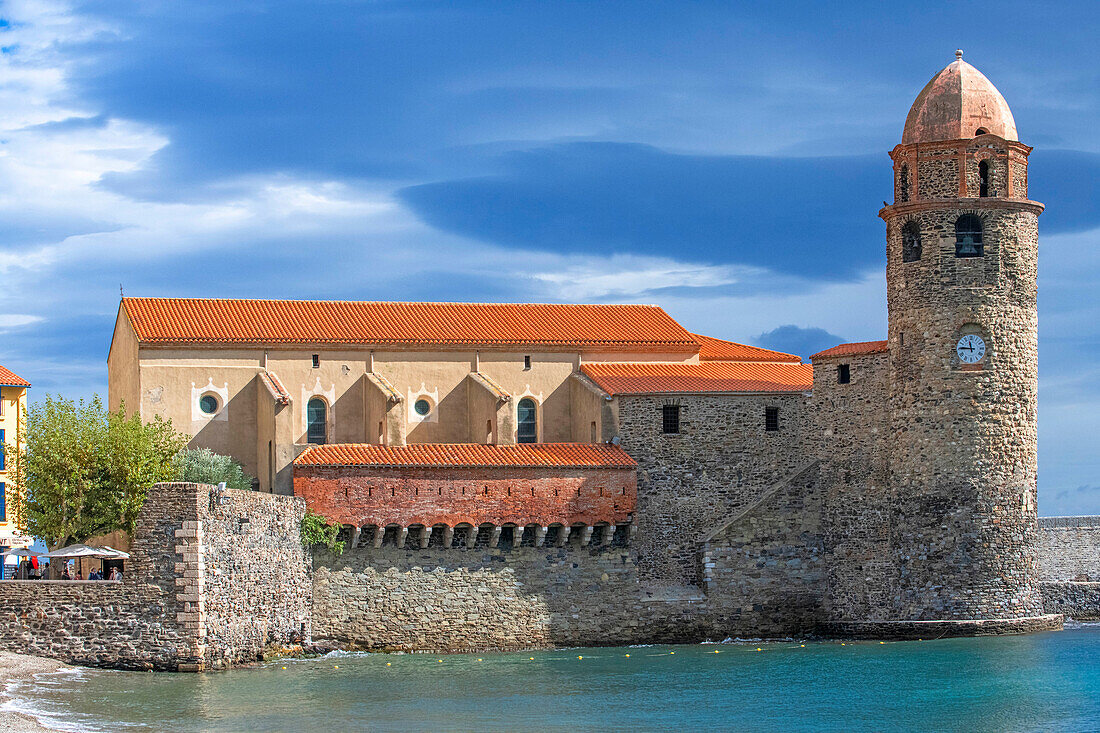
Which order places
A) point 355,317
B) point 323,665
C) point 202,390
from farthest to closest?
point 355,317, point 202,390, point 323,665

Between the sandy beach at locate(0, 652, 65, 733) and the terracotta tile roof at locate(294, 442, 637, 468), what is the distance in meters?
10.5

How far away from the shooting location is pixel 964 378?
158 feet

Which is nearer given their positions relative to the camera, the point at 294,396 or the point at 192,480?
the point at 192,480

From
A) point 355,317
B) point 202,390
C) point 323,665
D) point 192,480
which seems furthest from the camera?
point 355,317

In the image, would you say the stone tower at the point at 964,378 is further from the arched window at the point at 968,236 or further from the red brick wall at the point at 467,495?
the red brick wall at the point at 467,495

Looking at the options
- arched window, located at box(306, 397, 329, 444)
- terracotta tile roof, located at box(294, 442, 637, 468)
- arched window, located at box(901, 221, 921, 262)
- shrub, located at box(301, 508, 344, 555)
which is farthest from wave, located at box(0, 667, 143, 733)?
arched window, located at box(901, 221, 921, 262)

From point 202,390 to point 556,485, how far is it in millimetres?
11363

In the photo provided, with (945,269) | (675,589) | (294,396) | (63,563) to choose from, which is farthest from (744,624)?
(63,563)

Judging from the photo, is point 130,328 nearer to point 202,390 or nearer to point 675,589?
point 202,390

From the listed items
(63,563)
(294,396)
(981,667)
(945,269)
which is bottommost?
(981,667)

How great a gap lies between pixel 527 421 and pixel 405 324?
509 centimetres

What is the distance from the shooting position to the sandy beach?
31844mm

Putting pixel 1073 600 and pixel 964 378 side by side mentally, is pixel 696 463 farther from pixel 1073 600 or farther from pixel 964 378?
pixel 1073 600

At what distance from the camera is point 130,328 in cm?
5247
